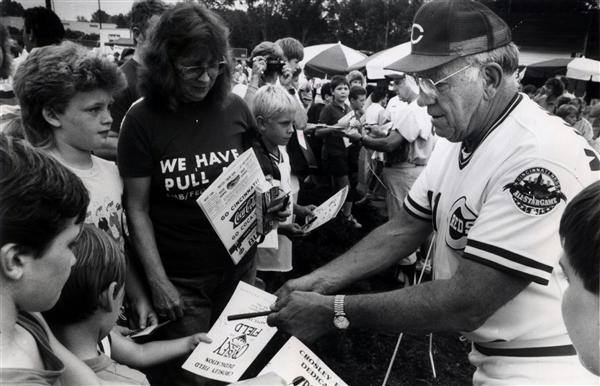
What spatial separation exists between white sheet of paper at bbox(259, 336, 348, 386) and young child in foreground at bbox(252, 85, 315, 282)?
1656 mm

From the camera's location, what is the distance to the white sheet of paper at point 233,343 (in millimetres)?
2240

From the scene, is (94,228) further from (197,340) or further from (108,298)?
(197,340)

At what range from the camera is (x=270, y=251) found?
3.86 m

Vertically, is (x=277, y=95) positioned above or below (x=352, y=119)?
above

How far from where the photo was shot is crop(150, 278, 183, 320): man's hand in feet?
8.50

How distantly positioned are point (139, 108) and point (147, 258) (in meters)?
0.74

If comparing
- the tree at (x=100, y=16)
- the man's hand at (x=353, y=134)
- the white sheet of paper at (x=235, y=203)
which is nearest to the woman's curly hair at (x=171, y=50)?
the white sheet of paper at (x=235, y=203)

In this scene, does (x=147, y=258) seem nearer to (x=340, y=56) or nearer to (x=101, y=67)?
(x=101, y=67)

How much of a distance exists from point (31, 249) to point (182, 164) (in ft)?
4.31

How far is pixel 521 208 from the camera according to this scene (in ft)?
5.60

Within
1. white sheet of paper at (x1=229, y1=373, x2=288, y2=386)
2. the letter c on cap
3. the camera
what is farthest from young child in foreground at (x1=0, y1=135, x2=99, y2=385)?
the camera

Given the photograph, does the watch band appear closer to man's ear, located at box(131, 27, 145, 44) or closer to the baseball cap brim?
the baseball cap brim

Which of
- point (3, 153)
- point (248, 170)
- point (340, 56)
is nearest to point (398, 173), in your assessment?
point (248, 170)

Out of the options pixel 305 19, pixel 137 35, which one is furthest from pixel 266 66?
pixel 305 19
